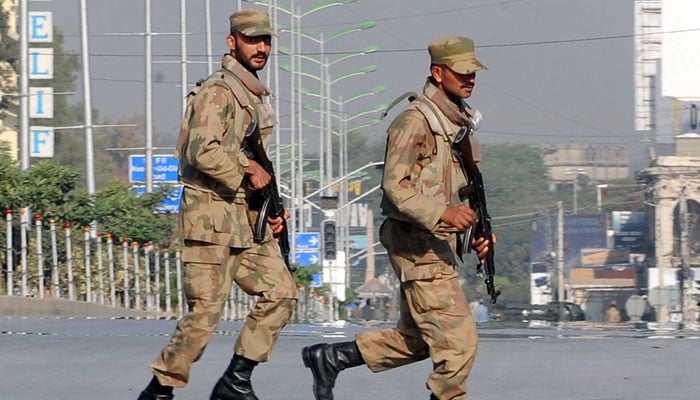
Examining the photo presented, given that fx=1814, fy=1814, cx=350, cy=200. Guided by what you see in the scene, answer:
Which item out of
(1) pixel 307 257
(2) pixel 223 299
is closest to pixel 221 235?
(2) pixel 223 299

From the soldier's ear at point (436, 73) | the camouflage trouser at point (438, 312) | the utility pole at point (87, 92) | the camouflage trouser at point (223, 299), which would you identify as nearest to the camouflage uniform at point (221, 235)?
the camouflage trouser at point (223, 299)

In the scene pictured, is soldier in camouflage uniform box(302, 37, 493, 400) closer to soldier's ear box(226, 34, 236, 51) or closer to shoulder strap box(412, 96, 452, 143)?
shoulder strap box(412, 96, 452, 143)

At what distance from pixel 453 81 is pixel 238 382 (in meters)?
1.59

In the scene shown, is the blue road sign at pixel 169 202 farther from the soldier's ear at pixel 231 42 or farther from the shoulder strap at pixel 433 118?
the shoulder strap at pixel 433 118

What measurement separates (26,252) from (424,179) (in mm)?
14119

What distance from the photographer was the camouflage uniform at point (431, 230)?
7.27 meters

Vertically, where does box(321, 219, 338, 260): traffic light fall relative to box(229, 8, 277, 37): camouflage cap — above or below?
below

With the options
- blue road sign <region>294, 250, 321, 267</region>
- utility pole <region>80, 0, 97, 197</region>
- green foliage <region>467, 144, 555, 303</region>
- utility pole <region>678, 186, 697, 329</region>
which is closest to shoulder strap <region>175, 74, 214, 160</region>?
utility pole <region>80, 0, 97, 197</region>

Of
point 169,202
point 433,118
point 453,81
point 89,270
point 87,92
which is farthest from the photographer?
point 87,92

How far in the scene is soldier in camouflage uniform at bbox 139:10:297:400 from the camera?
7586mm

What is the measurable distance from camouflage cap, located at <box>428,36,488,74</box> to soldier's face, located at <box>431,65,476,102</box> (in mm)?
33

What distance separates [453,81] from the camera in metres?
7.46

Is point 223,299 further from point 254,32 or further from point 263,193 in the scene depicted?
point 254,32

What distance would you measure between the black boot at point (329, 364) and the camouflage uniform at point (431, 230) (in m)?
0.48
